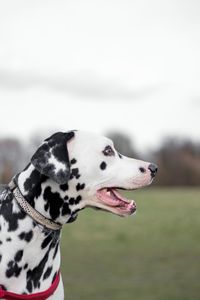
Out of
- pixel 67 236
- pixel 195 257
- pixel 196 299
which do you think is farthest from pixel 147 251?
pixel 196 299

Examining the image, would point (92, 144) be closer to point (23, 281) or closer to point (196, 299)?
point (23, 281)

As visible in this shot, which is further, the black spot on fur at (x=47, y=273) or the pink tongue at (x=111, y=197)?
the black spot on fur at (x=47, y=273)

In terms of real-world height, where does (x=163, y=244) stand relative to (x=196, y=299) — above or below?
below

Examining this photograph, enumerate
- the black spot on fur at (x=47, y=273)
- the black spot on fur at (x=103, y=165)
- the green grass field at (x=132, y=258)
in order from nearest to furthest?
the black spot on fur at (x=103, y=165) → the black spot on fur at (x=47, y=273) → the green grass field at (x=132, y=258)

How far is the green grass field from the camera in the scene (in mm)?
11422

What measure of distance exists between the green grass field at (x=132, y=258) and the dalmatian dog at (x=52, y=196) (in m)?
4.65

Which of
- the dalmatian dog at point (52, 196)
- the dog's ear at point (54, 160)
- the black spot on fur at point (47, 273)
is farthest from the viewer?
the black spot on fur at point (47, 273)

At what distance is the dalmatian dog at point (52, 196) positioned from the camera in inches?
233

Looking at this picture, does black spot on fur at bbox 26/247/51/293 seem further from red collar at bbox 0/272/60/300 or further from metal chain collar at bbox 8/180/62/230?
metal chain collar at bbox 8/180/62/230

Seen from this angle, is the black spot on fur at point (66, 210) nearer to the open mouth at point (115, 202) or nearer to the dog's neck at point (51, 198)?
the dog's neck at point (51, 198)

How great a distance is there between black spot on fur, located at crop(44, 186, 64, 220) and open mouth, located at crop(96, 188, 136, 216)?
0.33 meters

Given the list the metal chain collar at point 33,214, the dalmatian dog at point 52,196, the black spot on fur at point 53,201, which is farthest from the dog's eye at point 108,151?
the metal chain collar at point 33,214

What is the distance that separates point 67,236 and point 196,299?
9.36 metres

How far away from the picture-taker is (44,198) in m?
5.93
